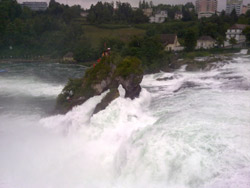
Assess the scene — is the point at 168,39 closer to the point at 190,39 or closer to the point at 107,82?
the point at 190,39

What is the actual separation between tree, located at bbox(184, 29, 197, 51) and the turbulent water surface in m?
21.8

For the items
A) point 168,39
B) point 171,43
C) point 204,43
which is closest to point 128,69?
point 171,43

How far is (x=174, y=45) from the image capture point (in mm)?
47750

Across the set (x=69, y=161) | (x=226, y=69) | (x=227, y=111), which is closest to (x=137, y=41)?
(x=226, y=69)

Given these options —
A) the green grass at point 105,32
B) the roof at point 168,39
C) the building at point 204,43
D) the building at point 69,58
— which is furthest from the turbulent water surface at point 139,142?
the green grass at point 105,32

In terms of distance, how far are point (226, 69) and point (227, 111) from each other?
50.4 ft

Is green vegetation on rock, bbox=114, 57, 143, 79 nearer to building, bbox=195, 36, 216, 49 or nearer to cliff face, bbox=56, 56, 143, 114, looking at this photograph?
cliff face, bbox=56, 56, 143, 114

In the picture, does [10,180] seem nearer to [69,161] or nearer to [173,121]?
[69,161]

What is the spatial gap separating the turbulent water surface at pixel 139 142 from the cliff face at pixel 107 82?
34.2 inches

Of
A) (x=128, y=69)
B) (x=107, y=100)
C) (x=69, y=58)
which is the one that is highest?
(x=128, y=69)

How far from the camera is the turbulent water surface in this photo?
10641 millimetres

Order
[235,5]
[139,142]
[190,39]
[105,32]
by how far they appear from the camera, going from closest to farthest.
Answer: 1. [139,142]
2. [190,39]
3. [105,32]
4. [235,5]

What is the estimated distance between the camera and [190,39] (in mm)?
44000

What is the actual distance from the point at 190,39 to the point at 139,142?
115 ft
